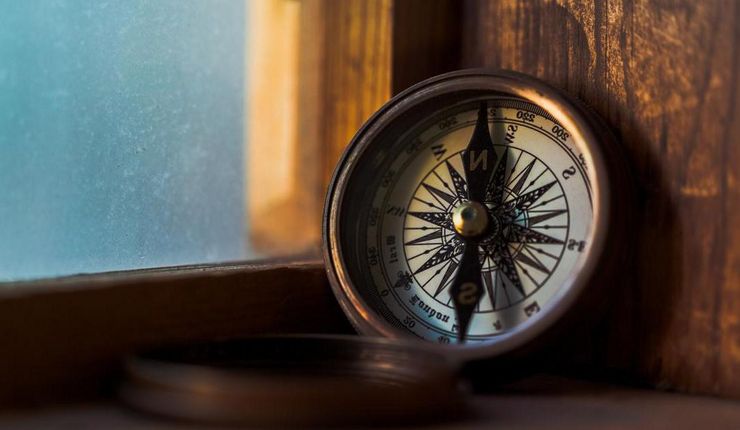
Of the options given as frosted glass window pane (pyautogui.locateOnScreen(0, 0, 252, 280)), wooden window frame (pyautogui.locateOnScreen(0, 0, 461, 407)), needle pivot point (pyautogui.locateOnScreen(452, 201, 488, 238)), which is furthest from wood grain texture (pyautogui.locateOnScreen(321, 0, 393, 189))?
needle pivot point (pyautogui.locateOnScreen(452, 201, 488, 238))

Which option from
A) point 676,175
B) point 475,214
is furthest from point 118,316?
point 676,175

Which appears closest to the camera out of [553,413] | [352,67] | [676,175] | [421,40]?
[553,413]

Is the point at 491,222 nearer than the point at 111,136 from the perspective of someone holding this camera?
Yes

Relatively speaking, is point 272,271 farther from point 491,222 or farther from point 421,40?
point 421,40

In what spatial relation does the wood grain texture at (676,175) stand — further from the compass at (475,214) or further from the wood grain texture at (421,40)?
the wood grain texture at (421,40)

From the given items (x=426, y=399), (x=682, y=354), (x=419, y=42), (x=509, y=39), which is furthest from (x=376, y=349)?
(x=419, y=42)

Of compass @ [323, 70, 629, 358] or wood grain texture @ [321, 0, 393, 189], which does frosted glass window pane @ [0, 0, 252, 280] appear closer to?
wood grain texture @ [321, 0, 393, 189]
